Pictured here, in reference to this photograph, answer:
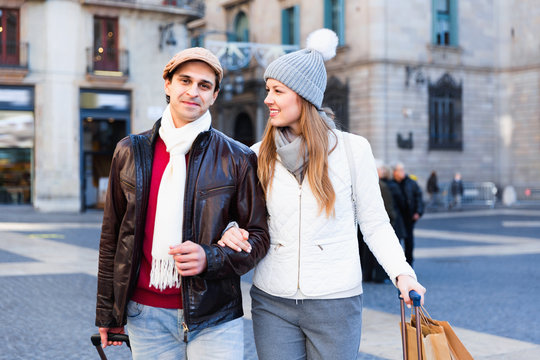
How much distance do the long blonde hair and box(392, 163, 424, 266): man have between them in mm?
8097

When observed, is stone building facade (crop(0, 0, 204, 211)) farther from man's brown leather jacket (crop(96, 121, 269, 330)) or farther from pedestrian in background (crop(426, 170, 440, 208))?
man's brown leather jacket (crop(96, 121, 269, 330))

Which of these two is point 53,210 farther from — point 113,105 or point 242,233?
point 242,233

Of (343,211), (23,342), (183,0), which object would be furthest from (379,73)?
(343,211)

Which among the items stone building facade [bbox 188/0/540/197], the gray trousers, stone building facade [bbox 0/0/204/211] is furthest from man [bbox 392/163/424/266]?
stone building facade [bbox 0/0/204/211]

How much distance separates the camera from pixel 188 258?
2.60 meters

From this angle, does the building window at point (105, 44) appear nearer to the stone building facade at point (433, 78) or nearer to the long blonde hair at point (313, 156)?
the stone building facade at point (433, 78)

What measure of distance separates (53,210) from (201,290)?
2419 centimetres

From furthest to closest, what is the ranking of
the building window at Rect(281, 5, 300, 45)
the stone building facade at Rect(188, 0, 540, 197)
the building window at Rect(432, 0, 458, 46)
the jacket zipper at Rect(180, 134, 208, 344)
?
the building window at Rect(281, 5, 300, 45) < the building window at Rect(432, 0, 458, 46) < the stone building facade at Rect(188, 0, 540, 197) < the jacket zipper at Rect(180, 134, 208, 344)

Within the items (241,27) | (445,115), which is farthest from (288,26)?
(445,115)

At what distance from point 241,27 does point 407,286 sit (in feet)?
113

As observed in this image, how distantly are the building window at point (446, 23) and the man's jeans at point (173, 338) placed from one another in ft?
93.9

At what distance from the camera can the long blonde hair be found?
114 inches

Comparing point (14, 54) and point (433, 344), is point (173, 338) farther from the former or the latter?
point (14, 54)

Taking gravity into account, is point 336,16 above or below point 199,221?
above
